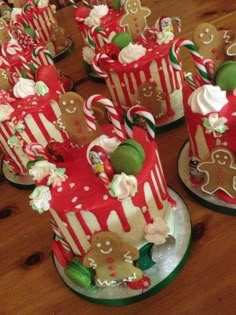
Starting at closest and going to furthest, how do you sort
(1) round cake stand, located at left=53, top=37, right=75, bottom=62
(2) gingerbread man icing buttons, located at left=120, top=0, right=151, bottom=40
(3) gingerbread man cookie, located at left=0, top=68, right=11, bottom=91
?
(3) gingerbread man cookie, located at left=0, top=68, right=11, bottom=91 < (2) gingerbread man icing buttons, located at left=120, top=0, right=151, bottom=40 < (1) round cake stand, located at left=53, top=37, right=75, bottom=62

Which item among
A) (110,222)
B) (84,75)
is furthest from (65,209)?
(84,75)

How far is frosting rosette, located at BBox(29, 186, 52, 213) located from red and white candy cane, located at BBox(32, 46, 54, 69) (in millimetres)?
728

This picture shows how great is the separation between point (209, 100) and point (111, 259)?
0.43 m

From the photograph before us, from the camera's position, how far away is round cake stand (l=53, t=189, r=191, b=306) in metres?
0.99

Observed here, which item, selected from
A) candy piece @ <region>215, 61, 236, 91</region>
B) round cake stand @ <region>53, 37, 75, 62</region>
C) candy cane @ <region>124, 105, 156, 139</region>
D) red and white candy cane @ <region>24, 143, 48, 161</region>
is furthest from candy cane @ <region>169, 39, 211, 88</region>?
round cake stand @ <region>53, 37, 75, 62</region>

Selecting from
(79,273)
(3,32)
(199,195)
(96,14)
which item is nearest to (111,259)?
(79,273)

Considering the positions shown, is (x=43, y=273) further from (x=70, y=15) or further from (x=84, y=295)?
(x=70, y=15)

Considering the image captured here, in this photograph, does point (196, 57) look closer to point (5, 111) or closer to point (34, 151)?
point (34, 151)

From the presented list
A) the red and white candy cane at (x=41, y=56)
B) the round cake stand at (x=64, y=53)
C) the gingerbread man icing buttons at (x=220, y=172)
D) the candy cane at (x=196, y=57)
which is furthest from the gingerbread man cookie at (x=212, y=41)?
the round cake stand at (x=64, y=53)

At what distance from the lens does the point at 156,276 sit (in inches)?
39.7

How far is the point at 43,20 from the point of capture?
1966 millimetres

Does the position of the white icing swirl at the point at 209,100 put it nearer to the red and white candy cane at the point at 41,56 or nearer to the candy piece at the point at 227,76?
the candy piece at the point at 227,76

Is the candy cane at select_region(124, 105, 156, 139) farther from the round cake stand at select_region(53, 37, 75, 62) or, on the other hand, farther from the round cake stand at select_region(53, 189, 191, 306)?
the round cake stand at select_region(53, 37, 75, 62)

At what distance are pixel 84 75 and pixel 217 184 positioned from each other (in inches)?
35.5
